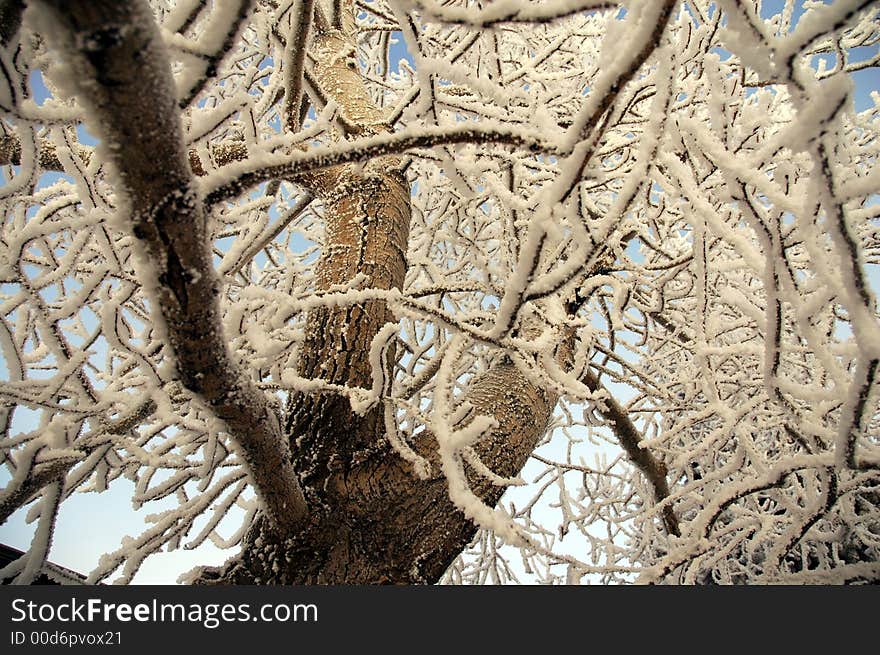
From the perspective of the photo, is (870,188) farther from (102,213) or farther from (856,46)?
(856,46)

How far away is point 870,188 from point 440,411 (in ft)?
2.42

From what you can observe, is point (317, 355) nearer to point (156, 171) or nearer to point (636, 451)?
point (156, 171)

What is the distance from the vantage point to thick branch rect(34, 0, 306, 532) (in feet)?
1.51

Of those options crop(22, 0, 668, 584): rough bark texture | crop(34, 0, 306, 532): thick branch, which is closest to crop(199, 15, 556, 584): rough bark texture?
crop(22, 0, 668, 584): rough bark texture

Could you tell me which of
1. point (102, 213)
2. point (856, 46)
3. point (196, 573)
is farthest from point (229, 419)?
point (856, 46)

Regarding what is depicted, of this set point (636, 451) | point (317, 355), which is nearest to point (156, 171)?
point (317, 355)

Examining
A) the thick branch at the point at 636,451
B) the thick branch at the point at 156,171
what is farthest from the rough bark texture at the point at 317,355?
the thick branch at the point at 636,451

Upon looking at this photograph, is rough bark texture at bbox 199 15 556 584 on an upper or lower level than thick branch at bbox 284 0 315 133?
lower

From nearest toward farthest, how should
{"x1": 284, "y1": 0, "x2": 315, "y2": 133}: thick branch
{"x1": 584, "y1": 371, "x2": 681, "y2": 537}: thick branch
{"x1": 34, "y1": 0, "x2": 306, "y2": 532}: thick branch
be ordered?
{"x1": 34, "y1": 0, "x2": 306, "y2": 532}: thick branch → {"x1": 284, "y1": 0, "x2": 315, "y2": 133}: thick branch → {"x1": 584, "y1": 371, "x2": 681, "y2": 537}: thick branch

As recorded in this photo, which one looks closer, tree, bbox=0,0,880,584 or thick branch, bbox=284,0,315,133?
tree, bbox=0,0,880,584

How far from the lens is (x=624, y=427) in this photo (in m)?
2.41

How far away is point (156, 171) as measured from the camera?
58 cm

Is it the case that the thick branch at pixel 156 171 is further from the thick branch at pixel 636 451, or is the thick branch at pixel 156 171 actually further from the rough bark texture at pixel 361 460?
the thick branch at pixel 636 451

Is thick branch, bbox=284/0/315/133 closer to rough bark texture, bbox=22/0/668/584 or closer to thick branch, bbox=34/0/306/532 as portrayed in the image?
rough bark texture, bbox=22/0/668/584
